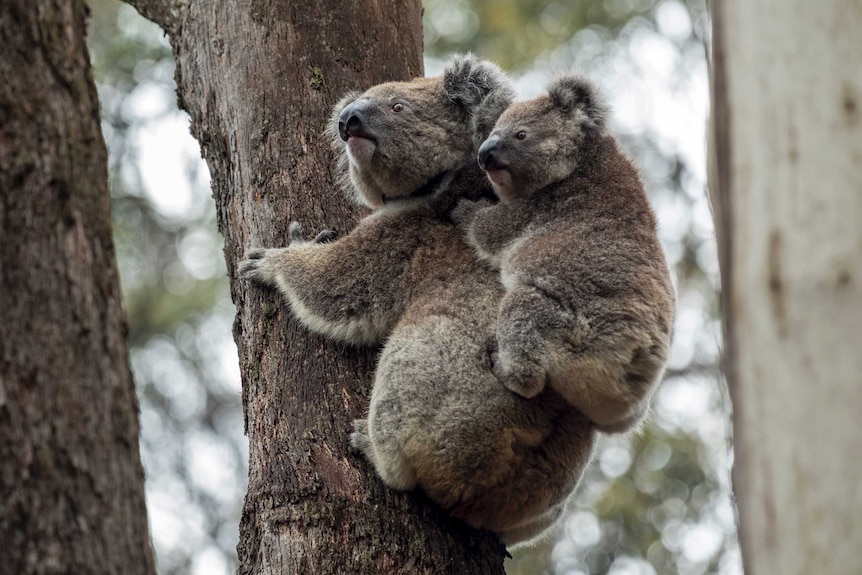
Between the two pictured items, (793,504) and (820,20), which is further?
(820,20)

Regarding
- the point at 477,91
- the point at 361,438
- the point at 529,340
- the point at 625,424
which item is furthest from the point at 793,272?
the point at 477,91

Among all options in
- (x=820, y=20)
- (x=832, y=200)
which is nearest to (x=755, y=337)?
(x=832, y=200)

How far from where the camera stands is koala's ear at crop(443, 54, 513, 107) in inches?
179

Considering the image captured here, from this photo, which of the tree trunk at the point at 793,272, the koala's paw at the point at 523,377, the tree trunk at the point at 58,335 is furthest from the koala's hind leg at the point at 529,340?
the tree trunk at the point at 58,335

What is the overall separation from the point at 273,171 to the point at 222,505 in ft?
36.8

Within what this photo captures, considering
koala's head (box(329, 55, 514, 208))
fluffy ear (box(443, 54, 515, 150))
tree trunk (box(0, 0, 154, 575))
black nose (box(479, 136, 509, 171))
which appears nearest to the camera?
tree trunk (box(0, 0, 154, 575))

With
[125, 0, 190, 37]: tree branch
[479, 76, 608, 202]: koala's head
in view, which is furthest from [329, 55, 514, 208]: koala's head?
[125, 0, 190, 37]: tree branch

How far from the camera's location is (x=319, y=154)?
14.1ft

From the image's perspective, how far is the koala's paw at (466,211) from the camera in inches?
168

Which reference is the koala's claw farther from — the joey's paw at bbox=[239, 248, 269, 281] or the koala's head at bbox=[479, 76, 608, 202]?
the koala's head at bbox=[479, 76, 608, 202]

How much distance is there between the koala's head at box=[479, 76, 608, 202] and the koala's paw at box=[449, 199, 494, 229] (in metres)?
0.13

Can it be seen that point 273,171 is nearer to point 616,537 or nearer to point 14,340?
point 14,340

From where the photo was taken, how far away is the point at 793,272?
2.09 m

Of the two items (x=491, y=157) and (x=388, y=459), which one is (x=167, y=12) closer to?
(x=491, y=157)
